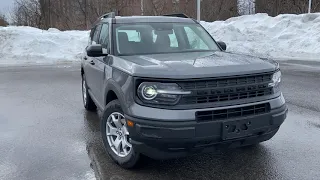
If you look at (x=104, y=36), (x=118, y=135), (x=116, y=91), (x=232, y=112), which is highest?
(x=104, y=36)

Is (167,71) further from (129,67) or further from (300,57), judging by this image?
(300,57)

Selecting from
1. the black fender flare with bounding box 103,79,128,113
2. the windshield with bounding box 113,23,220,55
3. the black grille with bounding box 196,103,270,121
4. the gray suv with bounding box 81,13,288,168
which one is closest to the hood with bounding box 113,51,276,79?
the gray suv with bounding box 81,13,288,168

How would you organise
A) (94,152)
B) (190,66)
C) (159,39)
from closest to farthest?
(190,66) → (94,152) → (159,39)

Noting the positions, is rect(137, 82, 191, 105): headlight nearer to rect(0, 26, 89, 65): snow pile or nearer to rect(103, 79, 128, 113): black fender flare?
rect(103, 79, 128, 113): black fender flare

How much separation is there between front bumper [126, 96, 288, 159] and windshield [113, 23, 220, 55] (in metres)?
1.45

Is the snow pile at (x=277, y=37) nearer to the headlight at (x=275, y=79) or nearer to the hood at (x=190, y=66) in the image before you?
the headlight at (x=275, y=79)

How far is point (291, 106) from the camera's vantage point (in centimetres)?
703

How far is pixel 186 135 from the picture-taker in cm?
321

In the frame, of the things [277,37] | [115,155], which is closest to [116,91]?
[115,155]

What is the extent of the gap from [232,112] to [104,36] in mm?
2666

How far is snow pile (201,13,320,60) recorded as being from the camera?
17078 millimetres

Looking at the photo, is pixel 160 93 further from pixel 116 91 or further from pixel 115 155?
pixel 115 155

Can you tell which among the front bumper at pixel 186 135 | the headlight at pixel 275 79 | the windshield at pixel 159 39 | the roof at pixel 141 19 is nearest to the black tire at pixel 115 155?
the front bumper at pixel 186 135

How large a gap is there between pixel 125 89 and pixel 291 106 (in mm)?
4762
